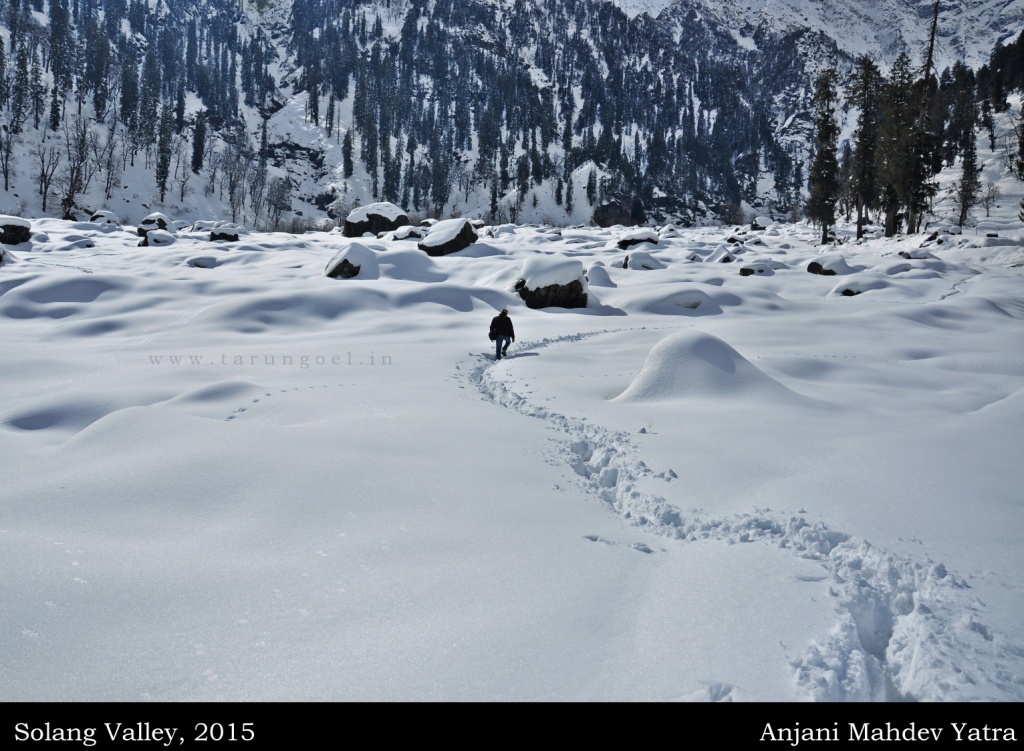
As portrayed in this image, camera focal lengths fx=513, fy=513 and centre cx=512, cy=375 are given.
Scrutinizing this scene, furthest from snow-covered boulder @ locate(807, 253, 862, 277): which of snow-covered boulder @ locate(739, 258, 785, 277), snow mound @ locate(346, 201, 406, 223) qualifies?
snow mound @ locate(346, 201, 406, 223)

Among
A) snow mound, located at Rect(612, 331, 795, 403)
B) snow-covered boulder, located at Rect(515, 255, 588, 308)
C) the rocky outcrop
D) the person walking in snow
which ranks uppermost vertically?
the rocky outcrop

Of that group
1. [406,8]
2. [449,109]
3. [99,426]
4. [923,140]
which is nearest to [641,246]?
[923,140]

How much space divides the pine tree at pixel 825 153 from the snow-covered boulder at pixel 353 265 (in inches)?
1347

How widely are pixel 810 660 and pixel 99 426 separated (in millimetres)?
6685

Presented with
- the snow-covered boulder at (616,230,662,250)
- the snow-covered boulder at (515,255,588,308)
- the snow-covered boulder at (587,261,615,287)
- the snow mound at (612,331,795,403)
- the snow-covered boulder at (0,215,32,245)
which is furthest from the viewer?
the snow-covered boulder at (616,230,662,250)

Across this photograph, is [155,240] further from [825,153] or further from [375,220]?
[825,153]

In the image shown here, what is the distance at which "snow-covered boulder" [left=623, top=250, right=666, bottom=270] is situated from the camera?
2533cm

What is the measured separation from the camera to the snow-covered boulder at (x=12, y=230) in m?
24.9

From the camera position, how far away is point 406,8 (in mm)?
167000

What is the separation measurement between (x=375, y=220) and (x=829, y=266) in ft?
95.4

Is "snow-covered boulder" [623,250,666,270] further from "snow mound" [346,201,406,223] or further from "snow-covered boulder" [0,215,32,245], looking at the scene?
"snow-covered boulder" [0,215,32,245]

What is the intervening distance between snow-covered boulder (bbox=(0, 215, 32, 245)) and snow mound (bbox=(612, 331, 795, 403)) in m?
32.0

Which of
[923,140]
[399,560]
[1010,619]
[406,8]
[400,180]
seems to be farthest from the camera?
[406,8]
